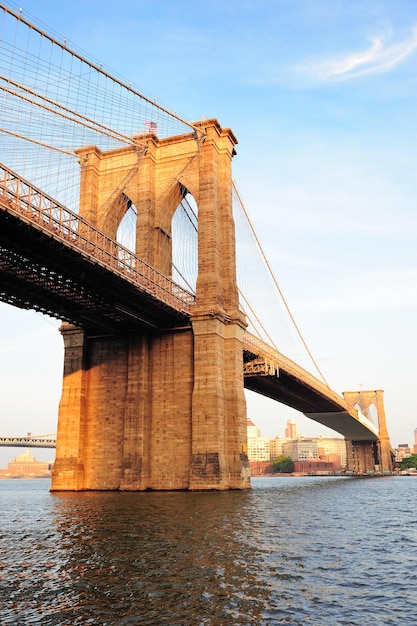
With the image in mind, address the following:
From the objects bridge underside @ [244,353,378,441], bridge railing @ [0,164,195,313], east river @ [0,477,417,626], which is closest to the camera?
east river @ [0,477,417,626]

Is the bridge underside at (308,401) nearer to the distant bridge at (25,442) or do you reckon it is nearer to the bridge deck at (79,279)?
the bridge deck at (79,279)

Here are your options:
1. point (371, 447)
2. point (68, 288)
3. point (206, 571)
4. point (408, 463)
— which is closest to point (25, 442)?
point (371, 447)

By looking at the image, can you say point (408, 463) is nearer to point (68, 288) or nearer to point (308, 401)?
point (308, 401)

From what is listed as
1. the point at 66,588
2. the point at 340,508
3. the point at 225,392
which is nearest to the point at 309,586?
the point at 66,588

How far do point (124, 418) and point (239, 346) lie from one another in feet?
31.6

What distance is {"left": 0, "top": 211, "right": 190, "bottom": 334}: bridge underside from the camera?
2756 centimetres

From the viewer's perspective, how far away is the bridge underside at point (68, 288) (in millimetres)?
27562

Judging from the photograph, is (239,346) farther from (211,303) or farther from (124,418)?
(124,418)

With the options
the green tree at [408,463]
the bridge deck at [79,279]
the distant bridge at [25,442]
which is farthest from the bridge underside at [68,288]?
the green tree at [408,463]

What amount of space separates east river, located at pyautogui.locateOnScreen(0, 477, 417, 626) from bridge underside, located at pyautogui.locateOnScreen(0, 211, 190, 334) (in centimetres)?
1276

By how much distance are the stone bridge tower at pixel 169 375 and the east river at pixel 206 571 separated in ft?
53.1

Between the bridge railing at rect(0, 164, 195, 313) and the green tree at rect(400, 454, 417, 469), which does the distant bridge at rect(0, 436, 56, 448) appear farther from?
the bridge railing at rect(0, 164, 195, 313)

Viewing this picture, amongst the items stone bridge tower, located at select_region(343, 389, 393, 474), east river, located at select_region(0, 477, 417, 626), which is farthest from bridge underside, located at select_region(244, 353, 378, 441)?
east river, located at select_region(0, 477, 417, 626)

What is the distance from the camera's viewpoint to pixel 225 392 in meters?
40.0
